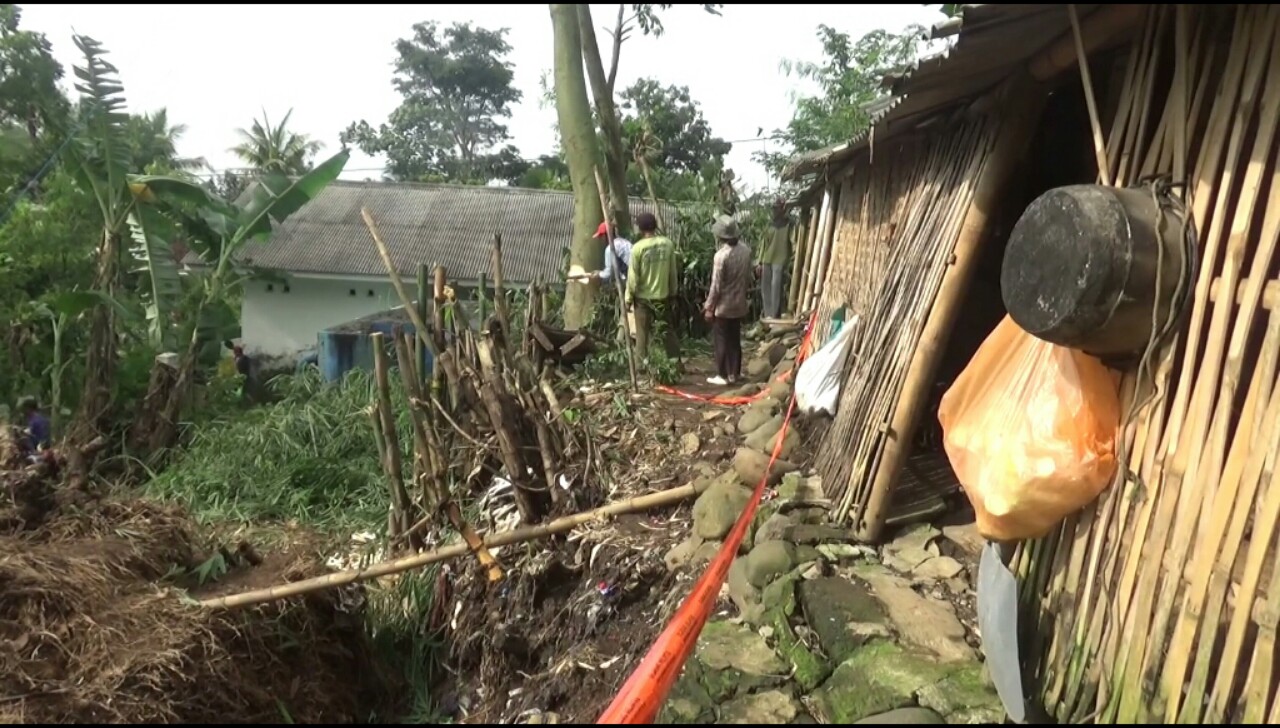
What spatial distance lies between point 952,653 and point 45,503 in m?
5.29

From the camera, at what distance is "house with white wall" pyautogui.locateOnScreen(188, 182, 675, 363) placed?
1673 cm

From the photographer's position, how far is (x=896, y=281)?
4.48 metres

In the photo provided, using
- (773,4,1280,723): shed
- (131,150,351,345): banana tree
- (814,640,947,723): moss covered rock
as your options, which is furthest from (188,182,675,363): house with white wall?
(814,640,947,723): moss covered rock

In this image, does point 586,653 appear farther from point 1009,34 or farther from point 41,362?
point 41,362

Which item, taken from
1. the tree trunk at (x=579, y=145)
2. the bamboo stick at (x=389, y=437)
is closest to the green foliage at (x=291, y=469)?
the bamboo stick at (x=389, y=437)

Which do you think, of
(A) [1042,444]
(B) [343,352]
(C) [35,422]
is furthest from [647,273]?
(C) [35,422]

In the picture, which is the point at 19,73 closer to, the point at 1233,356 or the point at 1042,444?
the point at 1042,444

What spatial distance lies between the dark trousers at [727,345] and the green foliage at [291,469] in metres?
2.78

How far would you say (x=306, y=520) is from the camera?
691cm

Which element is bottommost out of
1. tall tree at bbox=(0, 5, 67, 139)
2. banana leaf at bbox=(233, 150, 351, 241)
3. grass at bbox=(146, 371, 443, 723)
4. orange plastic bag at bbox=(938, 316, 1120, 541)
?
grass at bbox=(146, 371, 443, 723)

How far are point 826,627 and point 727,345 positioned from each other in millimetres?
4269

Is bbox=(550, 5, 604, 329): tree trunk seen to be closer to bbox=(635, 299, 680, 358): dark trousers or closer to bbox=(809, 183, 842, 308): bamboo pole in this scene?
bbox=(635, 299, 680, 358): dark trousers

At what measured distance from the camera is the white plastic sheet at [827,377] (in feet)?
16.6

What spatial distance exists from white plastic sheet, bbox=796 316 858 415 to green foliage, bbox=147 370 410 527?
3.57 metres
